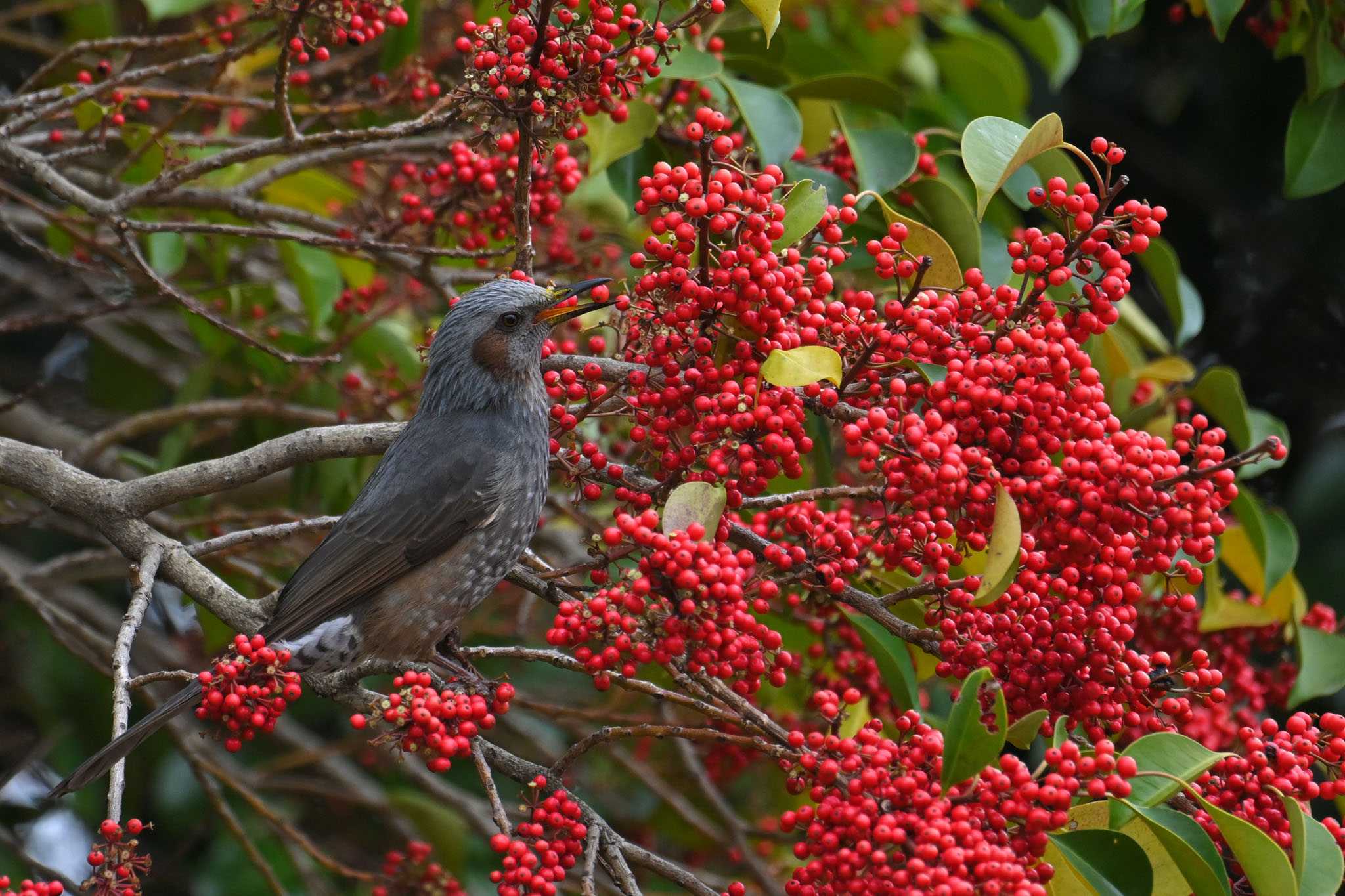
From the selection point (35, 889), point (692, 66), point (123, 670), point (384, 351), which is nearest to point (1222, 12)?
point (692, 66)

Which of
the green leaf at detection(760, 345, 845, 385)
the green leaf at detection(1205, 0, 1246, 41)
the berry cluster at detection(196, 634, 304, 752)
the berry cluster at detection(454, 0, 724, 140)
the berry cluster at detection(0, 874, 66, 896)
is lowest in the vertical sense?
the berry cluster at detection(0, 874, 66, 896)

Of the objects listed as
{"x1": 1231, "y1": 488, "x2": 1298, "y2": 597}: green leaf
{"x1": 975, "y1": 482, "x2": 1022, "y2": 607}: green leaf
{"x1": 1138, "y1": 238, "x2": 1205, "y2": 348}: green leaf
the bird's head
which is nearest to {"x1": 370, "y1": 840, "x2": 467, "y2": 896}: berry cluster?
the bird's head

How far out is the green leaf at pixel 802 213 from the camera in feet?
9.18

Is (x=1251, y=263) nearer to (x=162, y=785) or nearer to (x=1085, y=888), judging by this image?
(x=1085, y=888)

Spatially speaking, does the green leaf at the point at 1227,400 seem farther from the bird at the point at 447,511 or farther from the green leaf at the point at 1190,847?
the bird at the point at 447,511

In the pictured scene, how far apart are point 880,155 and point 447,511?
5.37ft

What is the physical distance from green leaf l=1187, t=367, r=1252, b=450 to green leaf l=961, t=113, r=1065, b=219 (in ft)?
3.91

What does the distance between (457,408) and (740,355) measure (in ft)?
5.29

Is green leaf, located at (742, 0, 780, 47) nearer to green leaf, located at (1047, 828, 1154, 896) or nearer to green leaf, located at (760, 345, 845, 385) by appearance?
green leaf, located at (760, 345, 845, 385)

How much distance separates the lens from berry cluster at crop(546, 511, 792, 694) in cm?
238

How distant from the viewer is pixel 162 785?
5.38 metres

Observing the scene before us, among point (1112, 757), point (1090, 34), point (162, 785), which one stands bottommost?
point (162, 785)

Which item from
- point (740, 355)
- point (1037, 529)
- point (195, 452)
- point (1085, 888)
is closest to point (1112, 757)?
point (1085, 888)

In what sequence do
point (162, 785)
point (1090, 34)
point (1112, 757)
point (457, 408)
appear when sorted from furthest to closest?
point (162, 785)
point (457, 408)
point (1090, 34)
point (1112, 757)
